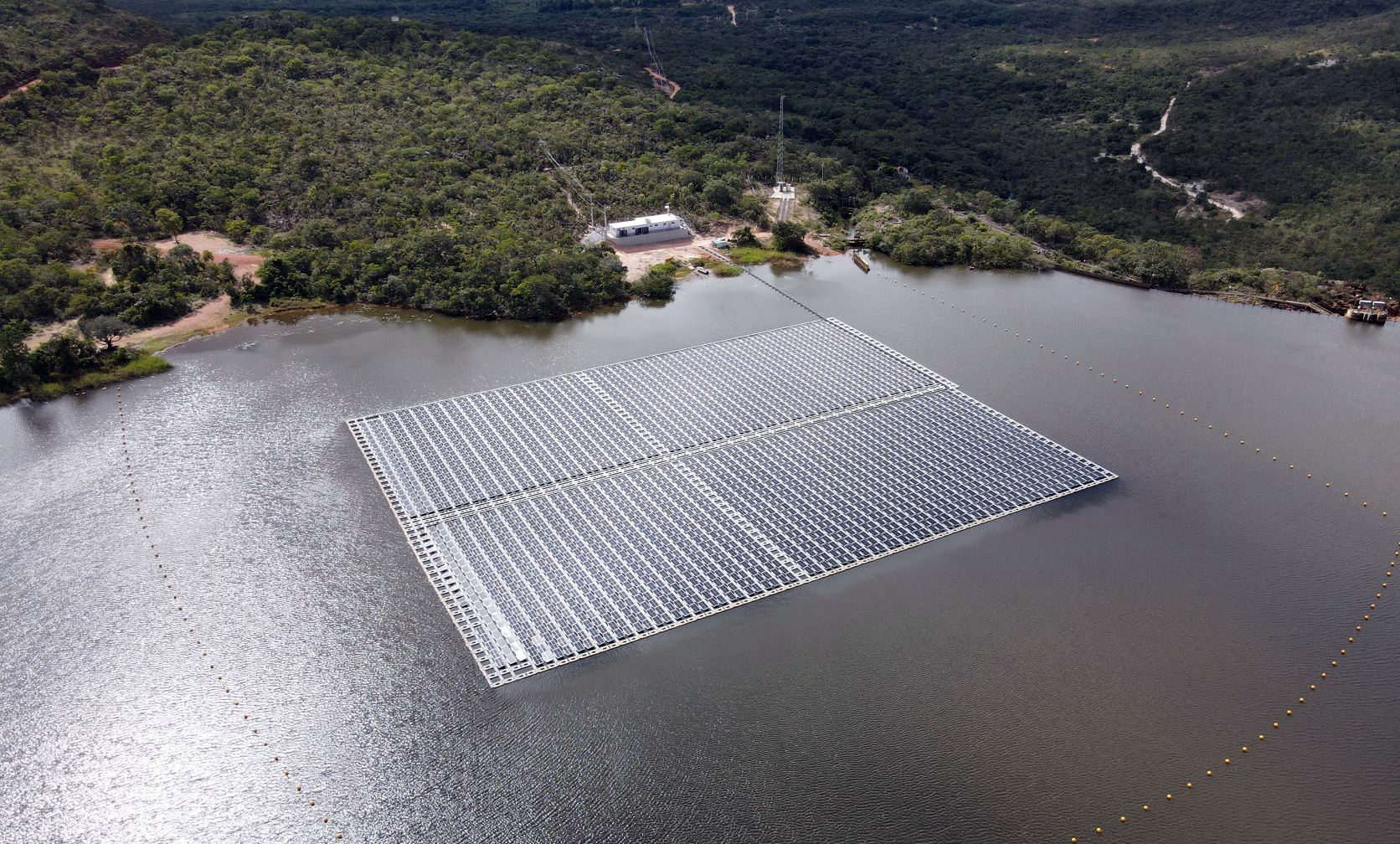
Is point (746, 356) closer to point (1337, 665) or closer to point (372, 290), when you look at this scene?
point (372, 290)

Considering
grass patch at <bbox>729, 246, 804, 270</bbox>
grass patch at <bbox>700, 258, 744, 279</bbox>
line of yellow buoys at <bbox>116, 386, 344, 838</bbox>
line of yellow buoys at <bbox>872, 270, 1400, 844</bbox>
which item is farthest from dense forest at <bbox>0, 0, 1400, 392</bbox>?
line of yellow buoys at <bbox>116, 386, 344, 838</bbox>

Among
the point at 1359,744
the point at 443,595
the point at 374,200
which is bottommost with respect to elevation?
the point at 1359,744

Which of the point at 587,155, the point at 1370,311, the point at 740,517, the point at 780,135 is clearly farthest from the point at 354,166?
the point at 1370,311

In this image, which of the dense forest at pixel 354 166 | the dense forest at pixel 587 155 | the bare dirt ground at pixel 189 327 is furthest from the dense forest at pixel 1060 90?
the bare dirt ground at pixel 189 327

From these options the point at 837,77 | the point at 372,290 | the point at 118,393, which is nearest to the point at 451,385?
the point at 372,290

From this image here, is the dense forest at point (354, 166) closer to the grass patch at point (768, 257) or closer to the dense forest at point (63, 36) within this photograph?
the dense forest at point (63, 36)

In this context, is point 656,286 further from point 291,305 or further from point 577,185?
point 291,305

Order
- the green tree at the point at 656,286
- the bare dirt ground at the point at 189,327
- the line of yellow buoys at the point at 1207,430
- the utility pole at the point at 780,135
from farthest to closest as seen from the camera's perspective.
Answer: the utility pole at the point at 780,135, the green tree at the point at 656,286, the bare dirt ground at the point at 189,327, the line of yellow buoys at the point at 1207,430
